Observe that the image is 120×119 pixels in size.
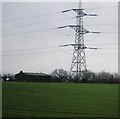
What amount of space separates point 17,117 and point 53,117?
1.37 m

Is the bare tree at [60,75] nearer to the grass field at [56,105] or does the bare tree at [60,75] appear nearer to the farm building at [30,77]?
the farm building at [30,77]

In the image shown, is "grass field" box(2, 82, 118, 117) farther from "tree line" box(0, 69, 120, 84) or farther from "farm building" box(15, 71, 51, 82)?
"farm building" box(15, 71, 51, 82)

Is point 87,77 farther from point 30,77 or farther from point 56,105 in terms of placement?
point 56,105

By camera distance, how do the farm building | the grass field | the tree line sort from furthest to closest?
the farm building → the tree line → the grass field

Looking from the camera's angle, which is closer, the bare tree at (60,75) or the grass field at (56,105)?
the grass field at (56,105)

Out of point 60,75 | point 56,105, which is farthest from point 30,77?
point 56,105

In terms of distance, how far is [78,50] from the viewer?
43.4m

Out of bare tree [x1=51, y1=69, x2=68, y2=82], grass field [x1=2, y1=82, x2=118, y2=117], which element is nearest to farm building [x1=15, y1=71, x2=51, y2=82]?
bare tree [x1=51, y1=69, x2=68, y2=82]

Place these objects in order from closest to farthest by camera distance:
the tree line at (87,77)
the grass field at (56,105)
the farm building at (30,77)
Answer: the grass field at (56,105) → the tree line at (87,77) → the farm building at (30,77)

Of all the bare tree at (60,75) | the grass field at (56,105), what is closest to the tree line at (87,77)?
the bare tree at (60,75)

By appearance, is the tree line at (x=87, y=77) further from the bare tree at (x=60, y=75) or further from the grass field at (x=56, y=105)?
the grass field at (x=56, y=105)

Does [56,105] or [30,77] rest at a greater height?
[30,77]

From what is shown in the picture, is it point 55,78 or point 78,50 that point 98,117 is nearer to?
point 78,50

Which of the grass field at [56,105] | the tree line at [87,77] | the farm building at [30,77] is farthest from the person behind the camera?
the farm building at [30,77]
